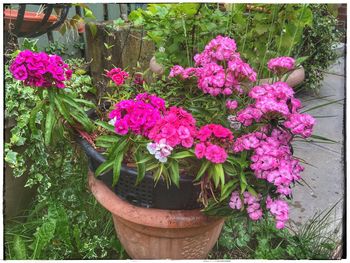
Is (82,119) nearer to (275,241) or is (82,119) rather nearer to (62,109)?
(62,109)

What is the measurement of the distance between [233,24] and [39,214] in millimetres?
1536

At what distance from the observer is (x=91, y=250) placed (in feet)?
6.49

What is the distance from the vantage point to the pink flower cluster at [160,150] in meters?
1.39

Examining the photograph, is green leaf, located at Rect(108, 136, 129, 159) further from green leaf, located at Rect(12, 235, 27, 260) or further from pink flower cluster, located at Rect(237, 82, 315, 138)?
green leaf, located at Rect(12, 235, 27, 260)

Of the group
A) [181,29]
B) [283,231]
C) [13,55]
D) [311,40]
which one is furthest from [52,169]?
[311,40]

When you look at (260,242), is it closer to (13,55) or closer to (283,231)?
(283,231)

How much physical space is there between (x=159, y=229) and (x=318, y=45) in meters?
2.68

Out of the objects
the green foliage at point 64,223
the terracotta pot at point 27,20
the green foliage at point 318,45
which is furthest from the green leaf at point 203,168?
the green foliage at point 318,45

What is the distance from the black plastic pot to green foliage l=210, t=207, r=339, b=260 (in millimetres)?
543

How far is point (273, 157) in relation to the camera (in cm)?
144

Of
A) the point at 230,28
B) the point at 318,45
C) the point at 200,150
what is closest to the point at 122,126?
the point at 200,150

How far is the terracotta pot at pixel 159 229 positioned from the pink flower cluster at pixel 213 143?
0.36m

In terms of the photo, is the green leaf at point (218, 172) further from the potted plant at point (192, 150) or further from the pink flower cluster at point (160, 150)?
the pink flower cluster at point (160, 150)

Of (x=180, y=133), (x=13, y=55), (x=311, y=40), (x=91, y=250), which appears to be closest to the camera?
(x=180, y=133)
